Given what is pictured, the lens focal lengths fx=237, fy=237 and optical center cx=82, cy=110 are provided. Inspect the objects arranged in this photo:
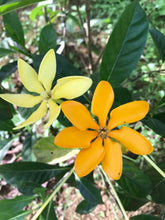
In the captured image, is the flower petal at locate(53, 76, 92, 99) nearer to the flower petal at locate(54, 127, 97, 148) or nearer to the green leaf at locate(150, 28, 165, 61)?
the flower petal at locate(54, 127, 97, 148)

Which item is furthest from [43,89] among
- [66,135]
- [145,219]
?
[145,219]

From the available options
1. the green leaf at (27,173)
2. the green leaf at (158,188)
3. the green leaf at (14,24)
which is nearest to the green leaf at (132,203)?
the green leaf at (158,188)

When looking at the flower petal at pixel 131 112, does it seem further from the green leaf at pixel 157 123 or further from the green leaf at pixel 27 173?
the green leaf at pixel 27 173

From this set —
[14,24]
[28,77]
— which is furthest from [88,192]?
[14,24]

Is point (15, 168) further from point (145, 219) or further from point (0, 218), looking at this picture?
point (145, 219)

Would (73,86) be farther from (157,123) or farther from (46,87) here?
(157,123)

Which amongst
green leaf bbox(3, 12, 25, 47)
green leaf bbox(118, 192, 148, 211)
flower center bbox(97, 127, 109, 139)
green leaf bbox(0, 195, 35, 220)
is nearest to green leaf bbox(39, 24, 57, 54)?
green leaf bbox(3, 12, 25, 47)
